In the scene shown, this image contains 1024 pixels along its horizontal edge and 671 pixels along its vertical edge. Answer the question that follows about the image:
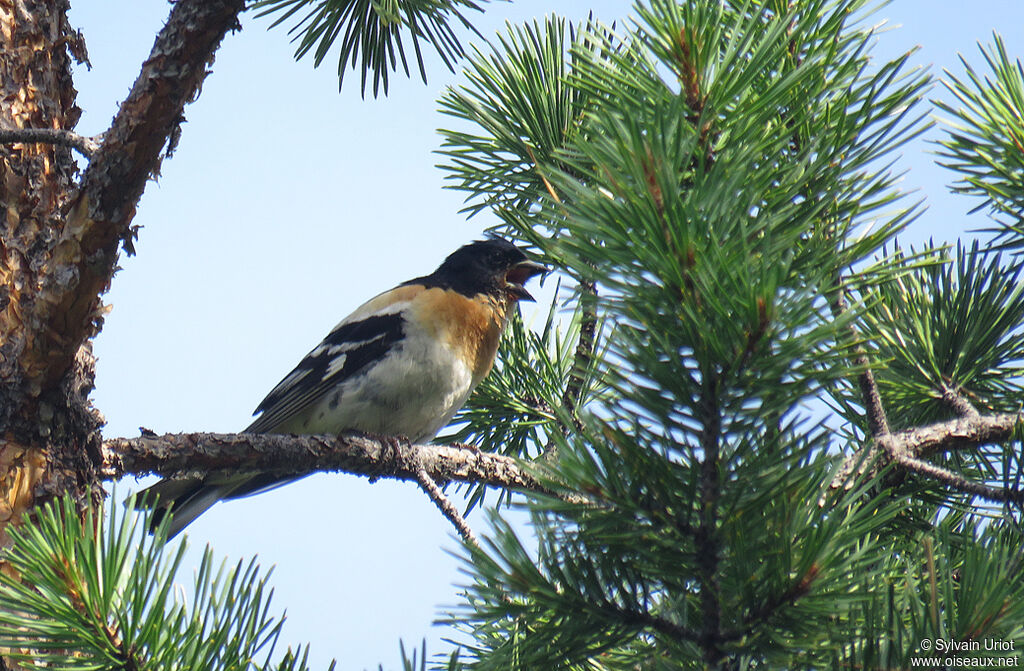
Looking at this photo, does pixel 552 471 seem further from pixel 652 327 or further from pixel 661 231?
pixel 661 231

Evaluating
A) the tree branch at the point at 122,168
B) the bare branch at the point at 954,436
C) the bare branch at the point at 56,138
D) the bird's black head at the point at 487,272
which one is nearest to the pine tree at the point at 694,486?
the bare branch at the point at 954,436

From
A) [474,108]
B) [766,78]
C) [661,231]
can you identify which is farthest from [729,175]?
[474,108]

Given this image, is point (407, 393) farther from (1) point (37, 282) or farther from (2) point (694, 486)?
(2) point (694, 486)

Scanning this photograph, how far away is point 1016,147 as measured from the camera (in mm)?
1827

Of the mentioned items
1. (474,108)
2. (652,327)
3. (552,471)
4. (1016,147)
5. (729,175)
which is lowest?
(552,471)

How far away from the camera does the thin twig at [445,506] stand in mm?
2005

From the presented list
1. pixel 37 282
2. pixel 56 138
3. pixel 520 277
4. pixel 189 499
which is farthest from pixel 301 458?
pixel 520 277

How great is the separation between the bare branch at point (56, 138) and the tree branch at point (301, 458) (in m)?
0.67

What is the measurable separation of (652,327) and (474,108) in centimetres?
145

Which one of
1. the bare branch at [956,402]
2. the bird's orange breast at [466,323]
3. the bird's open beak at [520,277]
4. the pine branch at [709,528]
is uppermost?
the bird's open beak at [520,277]

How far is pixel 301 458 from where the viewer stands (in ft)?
8.45

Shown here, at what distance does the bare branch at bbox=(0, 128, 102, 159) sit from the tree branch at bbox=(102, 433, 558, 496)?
67 cm

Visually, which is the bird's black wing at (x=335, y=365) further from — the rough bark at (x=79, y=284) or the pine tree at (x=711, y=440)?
the pine tree at (x=711, y=440)

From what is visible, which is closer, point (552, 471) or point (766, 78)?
point (552, 471)
